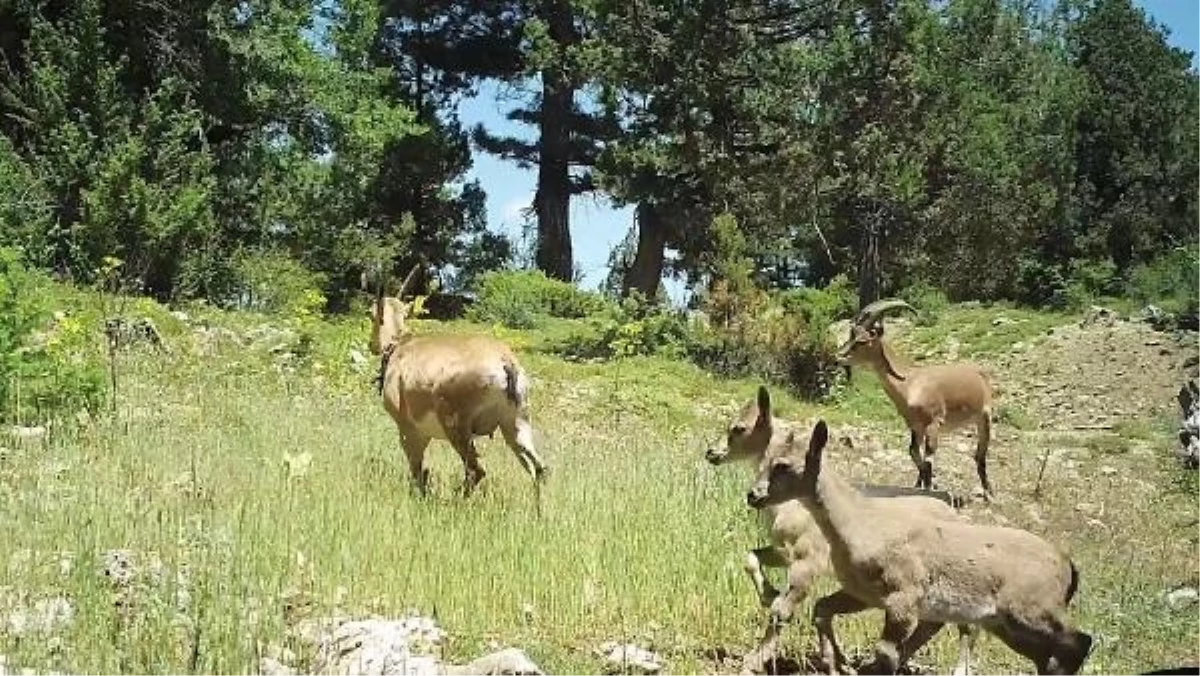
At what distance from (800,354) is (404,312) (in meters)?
10.3

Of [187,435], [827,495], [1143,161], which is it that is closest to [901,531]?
[827,495]

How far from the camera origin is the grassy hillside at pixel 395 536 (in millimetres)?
6121

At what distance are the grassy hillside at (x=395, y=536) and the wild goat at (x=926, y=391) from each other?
1.89ft

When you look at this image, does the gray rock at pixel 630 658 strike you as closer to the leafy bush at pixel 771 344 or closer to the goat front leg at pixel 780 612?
the goat front leg at pixel 780 612

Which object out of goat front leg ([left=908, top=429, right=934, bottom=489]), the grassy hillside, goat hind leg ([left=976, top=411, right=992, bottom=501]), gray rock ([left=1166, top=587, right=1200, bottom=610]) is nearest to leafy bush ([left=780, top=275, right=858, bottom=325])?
the grassy hillside

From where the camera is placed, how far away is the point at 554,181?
3152 cm

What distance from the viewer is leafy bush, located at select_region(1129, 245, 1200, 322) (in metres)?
25.4

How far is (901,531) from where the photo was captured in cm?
582

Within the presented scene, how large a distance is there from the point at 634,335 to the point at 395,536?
1313 cm

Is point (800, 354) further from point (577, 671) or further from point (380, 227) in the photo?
point (577, 671)

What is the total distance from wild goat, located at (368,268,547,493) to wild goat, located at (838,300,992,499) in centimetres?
489

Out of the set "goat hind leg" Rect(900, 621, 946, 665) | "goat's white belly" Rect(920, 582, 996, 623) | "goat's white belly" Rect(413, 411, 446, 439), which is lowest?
"goat hind leg" Rect(900, 621, 946, 665)

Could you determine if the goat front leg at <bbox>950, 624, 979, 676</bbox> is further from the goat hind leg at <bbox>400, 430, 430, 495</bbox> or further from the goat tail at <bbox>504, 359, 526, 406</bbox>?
the goat hind leg at <bbox>400, 430, 430, 495</bbox>

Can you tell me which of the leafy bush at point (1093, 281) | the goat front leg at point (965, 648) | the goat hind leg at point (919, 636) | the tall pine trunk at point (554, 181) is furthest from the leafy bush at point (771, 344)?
the goat hind leg at point (919, 636)
